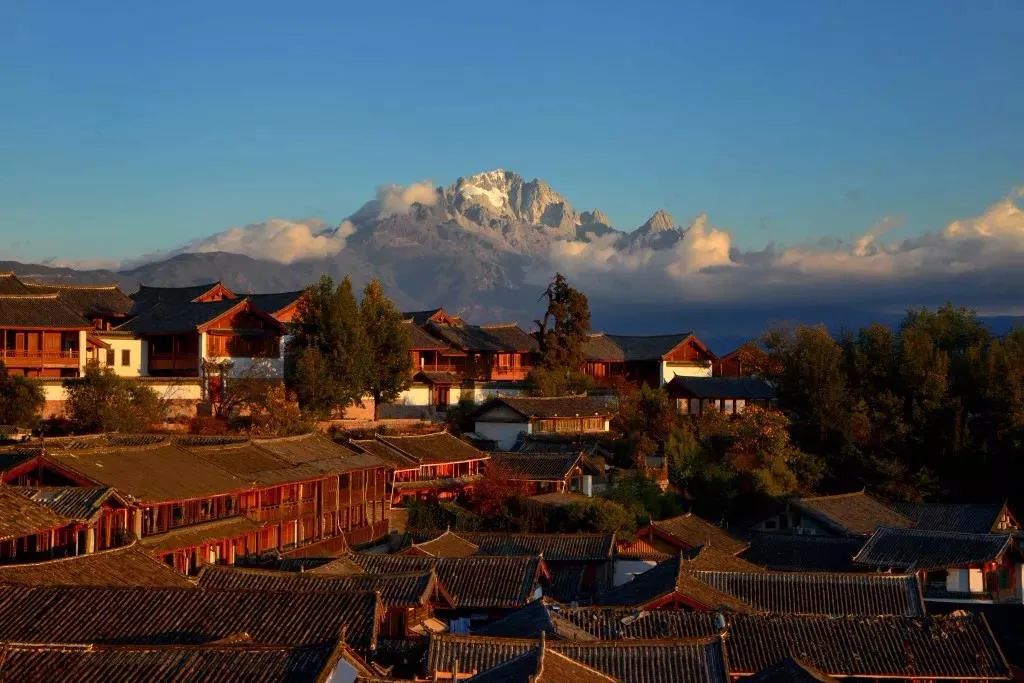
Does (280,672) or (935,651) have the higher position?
(280,672)

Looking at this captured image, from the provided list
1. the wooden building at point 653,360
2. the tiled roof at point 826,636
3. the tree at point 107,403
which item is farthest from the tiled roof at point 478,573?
the wooden building at point 653,360

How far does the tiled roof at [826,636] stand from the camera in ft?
75.2

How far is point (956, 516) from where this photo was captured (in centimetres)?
4294

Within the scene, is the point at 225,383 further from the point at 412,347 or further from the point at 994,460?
the point at 994,460

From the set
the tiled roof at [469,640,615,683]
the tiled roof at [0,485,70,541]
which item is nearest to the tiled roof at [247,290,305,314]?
the tiled roof at [0,485,70,541]

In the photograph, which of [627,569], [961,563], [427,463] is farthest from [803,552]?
[427,463]

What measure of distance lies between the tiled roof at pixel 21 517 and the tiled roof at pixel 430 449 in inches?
682

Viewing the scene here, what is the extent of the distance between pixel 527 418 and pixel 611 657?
29.3 meters

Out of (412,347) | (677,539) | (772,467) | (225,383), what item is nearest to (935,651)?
(677,539)

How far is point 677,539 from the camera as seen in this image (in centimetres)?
3662

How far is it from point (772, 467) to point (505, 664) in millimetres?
31607

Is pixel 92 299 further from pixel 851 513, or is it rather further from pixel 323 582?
pixel 851 513

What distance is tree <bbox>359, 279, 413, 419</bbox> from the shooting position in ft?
154

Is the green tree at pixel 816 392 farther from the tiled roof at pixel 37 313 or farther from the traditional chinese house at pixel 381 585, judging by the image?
the traditional chinese house at pixel 381 585
